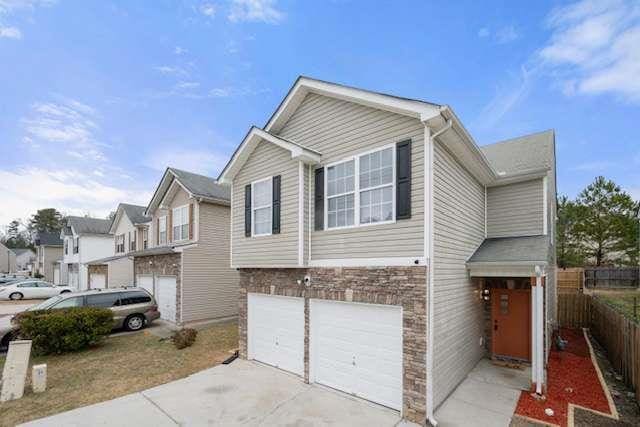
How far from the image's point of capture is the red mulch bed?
6098 millimetres

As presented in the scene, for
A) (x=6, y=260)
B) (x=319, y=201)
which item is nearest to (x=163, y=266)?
(x=319, y=201)

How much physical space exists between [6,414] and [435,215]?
9.35 metres

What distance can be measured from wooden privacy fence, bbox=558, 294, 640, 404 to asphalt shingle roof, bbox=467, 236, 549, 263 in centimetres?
230

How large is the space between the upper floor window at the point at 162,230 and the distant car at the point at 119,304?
411cm

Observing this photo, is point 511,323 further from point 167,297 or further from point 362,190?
point 167,297

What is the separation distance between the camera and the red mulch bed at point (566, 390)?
6.10m

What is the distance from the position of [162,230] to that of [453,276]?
16.4m

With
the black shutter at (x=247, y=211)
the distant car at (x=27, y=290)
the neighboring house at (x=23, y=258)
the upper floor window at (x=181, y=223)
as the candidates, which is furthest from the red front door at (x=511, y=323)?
the neighboring house at (x=23, y=258)

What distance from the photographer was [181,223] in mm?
16219

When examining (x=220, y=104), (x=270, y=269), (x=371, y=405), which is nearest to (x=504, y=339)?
(x=371, y=405)

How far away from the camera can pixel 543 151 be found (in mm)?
10758

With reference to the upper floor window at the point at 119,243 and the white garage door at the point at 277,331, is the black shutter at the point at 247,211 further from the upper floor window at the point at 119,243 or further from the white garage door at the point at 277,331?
the upper floor window at the point at 119,243

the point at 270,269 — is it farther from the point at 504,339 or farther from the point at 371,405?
the point at 504,339

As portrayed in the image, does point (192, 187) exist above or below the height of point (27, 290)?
Answer: above
